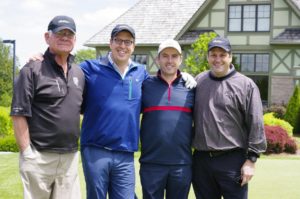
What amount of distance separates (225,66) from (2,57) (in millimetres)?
48457

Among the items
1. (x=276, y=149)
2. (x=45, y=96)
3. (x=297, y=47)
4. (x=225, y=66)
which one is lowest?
(x=276, y=149)

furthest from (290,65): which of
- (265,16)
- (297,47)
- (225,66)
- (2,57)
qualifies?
(2,57)

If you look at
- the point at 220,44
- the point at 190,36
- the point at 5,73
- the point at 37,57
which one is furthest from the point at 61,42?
the point at 5,73

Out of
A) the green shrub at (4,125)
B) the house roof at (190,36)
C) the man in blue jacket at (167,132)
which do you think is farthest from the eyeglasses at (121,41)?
the house roof at (190,36)

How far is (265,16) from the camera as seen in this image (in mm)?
24062

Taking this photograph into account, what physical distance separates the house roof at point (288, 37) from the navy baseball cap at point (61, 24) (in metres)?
19.7

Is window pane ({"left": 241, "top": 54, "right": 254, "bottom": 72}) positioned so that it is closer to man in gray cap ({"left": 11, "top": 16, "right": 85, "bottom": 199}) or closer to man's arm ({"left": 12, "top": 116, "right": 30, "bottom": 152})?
man in gray cap ({"left": 11, "top": 16, "right": 85, "bottom": 199})

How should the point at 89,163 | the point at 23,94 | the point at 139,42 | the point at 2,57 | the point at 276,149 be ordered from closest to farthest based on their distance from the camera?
the point at 23,94, the point at 89,163, the point at 276,149, the point at 139,42, the point at 2,57

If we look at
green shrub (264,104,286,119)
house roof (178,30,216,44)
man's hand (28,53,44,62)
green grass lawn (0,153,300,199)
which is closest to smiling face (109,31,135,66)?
man's hand (28,53,44,62)

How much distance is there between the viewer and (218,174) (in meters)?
5.09

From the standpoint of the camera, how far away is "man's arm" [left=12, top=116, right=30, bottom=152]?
4.58 metres

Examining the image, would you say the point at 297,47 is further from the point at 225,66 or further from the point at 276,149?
the point at 225,66

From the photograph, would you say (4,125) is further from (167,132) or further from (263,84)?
(167,132)

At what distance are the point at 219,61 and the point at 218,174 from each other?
4.00 feet
